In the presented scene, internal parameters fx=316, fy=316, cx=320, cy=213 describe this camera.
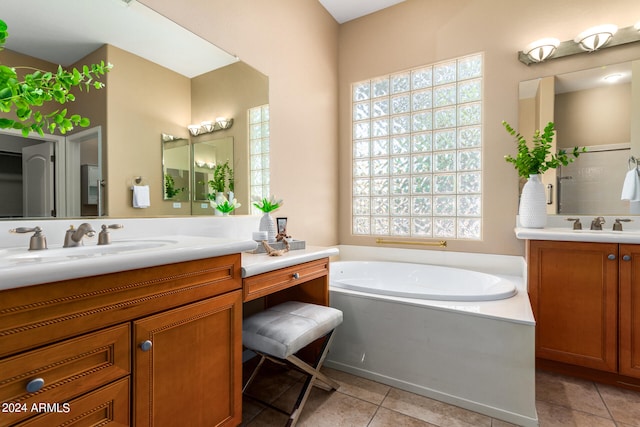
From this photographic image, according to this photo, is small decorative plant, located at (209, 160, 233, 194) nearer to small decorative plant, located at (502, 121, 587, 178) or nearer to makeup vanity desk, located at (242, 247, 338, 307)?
makeup vanity desk, located at (242, 247, 338, 307)

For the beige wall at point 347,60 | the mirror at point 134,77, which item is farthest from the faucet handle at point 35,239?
the beige wall at point 347,60

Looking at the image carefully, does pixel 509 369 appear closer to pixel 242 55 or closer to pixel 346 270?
pixel 346 270

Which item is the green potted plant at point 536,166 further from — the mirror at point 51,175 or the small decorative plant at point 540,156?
the mirror at point 51,175

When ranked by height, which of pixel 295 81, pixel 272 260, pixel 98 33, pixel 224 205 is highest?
pixel 295 81

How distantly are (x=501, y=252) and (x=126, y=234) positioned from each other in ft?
8.61

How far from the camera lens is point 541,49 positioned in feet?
7.68

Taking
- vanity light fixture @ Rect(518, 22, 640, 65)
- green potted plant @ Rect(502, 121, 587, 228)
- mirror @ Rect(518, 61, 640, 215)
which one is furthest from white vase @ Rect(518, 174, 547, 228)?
vanity light fixture @ Rect(518, 22, 640, 65)

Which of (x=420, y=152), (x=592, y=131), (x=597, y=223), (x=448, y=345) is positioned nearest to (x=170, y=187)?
(x=448, y=345)

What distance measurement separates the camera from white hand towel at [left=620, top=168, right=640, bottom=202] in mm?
2139

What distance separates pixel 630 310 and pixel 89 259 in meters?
2.51

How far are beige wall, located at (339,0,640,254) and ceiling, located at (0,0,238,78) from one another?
6.24 ft

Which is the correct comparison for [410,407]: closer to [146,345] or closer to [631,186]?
[146,345]

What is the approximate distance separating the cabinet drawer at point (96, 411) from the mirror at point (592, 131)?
277 cm

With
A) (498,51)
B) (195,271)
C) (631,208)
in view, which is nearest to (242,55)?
(195,271)
